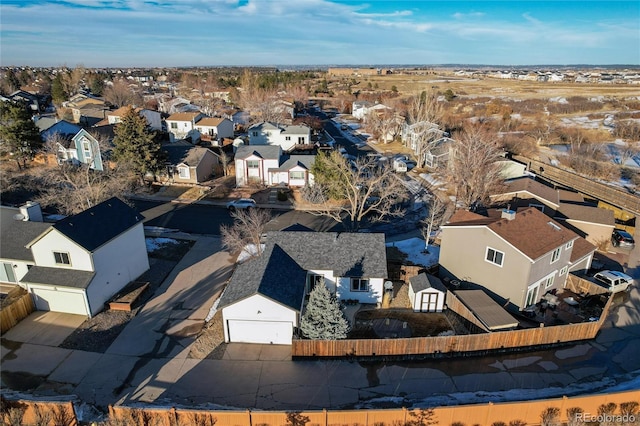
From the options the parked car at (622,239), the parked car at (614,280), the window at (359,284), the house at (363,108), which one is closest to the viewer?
the window at (359,284)

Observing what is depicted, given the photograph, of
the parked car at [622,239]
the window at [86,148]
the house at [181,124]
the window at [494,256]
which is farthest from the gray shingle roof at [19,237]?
the house at [181,124]

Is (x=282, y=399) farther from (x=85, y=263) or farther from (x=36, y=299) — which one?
(x=36, y=299)

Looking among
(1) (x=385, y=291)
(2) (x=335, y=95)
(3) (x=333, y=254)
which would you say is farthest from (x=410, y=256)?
(2) (x=335, y=95)

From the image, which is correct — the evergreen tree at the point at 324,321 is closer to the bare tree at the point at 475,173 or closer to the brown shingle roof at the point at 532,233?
the brown shingle roof at the point at 532,233

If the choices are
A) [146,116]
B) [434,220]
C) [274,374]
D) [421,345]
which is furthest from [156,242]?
[146,116]

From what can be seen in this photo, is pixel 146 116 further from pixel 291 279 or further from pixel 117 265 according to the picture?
pixel 291 279

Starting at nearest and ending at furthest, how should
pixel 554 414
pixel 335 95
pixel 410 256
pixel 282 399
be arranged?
pixel 554 414
pixel 282 399
pixel 410 256
pixel 335 95
